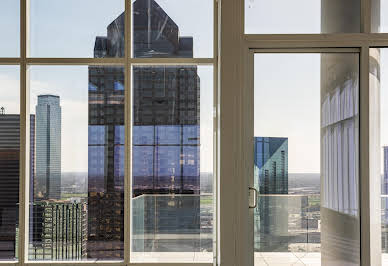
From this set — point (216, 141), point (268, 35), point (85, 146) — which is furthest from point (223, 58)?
point (85, 146)

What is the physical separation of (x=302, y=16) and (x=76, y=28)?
207 cm

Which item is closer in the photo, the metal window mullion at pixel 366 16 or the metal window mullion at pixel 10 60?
the metal window mullion at pixel 366 16

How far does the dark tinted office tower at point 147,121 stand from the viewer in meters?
3.92

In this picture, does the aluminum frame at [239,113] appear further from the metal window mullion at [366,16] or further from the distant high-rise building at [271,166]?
the distant high-rise building at [271,166]

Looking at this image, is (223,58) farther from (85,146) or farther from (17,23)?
(17,23)

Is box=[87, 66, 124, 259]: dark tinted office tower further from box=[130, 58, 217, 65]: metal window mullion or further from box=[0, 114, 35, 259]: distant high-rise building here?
box=[0, 114, 35, 259]: distant high-rise building

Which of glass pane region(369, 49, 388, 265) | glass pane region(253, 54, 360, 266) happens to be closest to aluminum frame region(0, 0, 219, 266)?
glass pane region(253, 54, 360, 266)

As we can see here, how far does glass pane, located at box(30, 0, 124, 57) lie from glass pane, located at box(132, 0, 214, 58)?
0.19m

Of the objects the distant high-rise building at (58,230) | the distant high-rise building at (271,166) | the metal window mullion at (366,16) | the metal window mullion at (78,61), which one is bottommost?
the distant high-rise building at (58,230)

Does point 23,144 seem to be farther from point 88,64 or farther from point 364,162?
point 364,162

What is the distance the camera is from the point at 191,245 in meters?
3.89

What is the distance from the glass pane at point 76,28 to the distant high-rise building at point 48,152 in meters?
0.48

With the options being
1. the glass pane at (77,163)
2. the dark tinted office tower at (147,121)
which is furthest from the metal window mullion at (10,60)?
the dark tinted office tower at (147,121)

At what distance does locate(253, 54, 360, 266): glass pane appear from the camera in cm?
338
